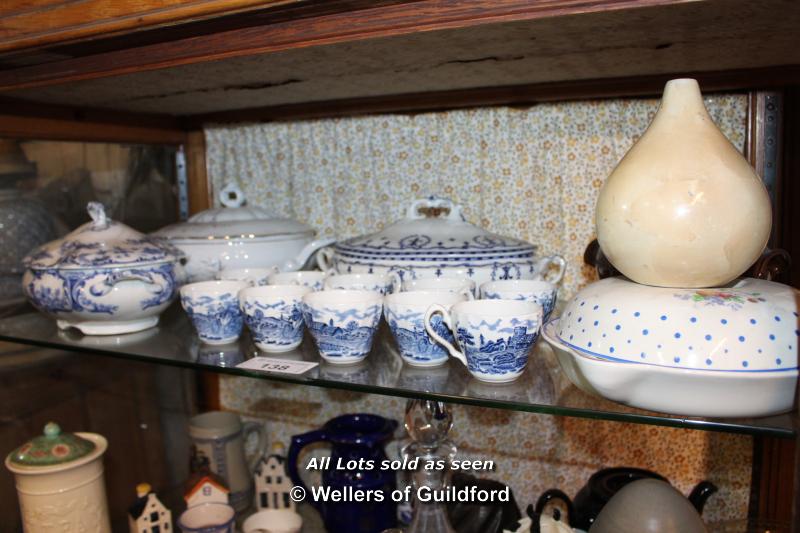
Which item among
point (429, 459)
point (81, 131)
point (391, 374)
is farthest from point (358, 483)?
point (81, 131)

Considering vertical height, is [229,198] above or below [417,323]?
above

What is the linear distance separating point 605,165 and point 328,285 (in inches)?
14.3

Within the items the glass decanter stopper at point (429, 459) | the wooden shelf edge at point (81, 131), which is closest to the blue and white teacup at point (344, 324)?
the glass decanter stopper at point (429, 459)

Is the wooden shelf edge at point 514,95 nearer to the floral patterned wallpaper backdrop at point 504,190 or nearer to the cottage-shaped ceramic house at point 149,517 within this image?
the floral patterned wallpaper backdrop at point 504,190

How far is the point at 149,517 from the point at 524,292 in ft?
1.78

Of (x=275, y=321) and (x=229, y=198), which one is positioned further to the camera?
(x=229, y=198)

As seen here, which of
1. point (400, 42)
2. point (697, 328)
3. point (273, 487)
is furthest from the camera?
point (273, 487)

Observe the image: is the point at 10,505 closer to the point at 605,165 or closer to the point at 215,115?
the point at 215,115

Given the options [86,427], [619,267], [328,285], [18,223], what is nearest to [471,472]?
[328,285]

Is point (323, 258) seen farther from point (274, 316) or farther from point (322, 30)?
point (322, 30)

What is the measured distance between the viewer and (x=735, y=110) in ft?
2.32

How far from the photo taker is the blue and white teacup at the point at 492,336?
20.6 inches

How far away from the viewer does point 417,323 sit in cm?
59

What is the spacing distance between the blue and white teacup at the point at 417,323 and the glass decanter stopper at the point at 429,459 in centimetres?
11
